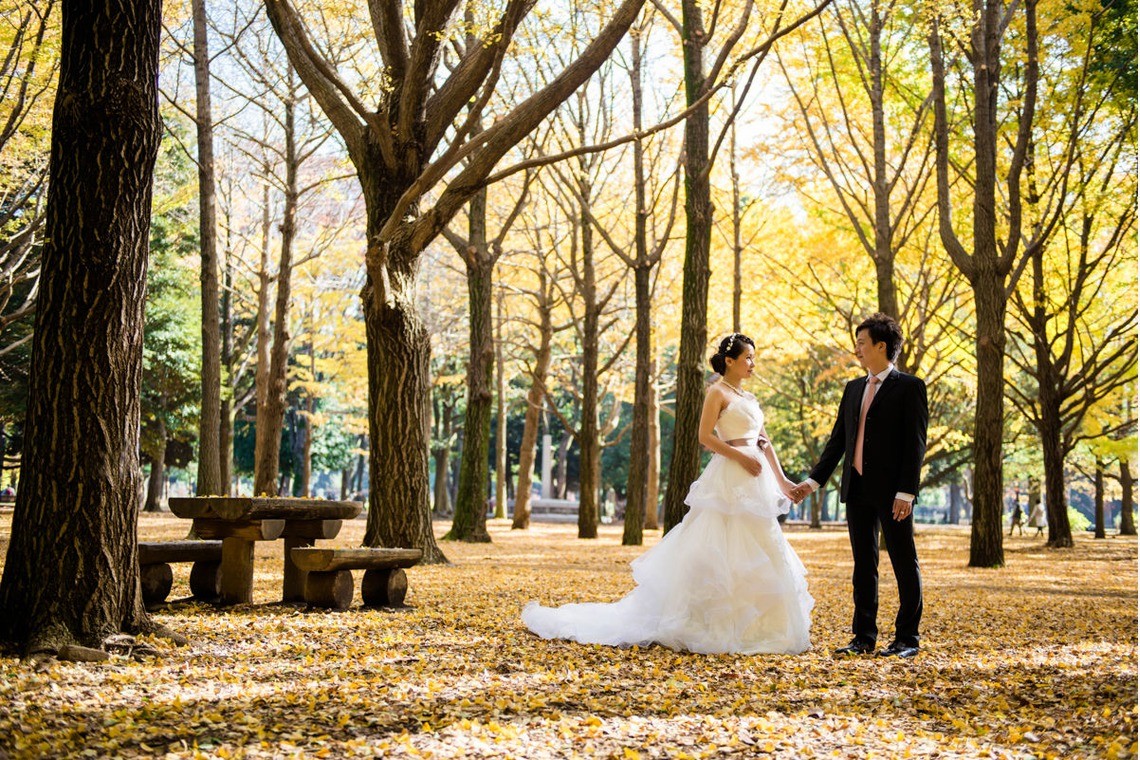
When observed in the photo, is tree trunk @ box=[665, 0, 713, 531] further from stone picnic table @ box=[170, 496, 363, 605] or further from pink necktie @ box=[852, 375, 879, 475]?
pink necktie @ box=[852, 375, 879, 475]

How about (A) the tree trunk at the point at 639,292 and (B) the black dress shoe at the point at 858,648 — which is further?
(A) the tree trunk at the point at 639,292

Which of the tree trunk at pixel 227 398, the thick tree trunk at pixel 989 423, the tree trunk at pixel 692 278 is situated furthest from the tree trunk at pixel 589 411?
the thick tree trunk at pixel 989 423

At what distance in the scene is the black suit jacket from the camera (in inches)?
232

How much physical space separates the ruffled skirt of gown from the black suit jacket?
1.69ft

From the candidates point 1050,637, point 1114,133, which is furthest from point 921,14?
point 1050,637

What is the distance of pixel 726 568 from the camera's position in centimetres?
620

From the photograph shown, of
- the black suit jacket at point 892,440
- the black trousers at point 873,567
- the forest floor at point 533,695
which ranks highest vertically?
the black suit jacket at point 892,440

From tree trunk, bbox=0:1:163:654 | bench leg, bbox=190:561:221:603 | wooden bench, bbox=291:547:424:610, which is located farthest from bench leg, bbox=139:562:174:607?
tree trunk, bbox=0:1:163:654

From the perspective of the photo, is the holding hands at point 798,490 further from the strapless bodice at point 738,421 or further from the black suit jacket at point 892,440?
the strapless bodice at point 738,421

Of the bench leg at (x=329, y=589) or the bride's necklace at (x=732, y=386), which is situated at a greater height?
the bride's necklace at (x=732, y=386)

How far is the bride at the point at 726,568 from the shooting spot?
20.3 ft

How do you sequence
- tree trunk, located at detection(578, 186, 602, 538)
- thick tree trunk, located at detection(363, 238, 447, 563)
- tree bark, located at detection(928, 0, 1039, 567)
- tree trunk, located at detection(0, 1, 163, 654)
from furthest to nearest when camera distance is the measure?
tree trunk, located at detection(578, 186, 602, 538)
tree bark, located at detection(928, 0, 1039, 567)
thick tree trunk, located at detection(363, 238, 447, 563)
tree trunk, located at detection(0, 1, 163, 654)

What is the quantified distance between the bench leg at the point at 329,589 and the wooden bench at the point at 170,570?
85cm

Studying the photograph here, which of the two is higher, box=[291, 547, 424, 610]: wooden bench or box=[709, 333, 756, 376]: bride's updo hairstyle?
box=[709, 333, 756, 376]: bride's updo hairstyle
